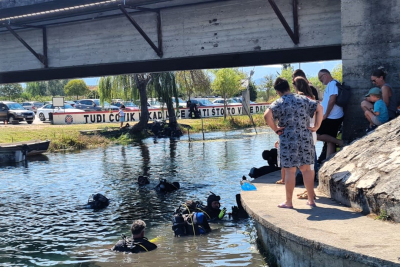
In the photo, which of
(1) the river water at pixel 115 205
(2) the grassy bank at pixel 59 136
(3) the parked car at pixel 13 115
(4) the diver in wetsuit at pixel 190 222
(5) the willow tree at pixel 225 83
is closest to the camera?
(1) the river water at pixel 115 205

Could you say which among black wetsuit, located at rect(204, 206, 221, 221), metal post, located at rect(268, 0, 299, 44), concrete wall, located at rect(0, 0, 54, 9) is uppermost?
concrete wall, located at rect(0, 0, 54, 9)

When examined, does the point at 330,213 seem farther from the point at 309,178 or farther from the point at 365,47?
the point at 365,47

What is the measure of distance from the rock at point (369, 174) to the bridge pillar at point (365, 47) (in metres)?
1.69

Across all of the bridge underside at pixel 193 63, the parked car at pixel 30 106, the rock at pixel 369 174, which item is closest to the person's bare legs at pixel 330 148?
the rock at pixel 369 174

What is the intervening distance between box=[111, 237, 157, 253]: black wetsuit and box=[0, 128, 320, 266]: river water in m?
0.16

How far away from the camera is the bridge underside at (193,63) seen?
48.1 feet

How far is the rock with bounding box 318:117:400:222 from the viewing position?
281 inches

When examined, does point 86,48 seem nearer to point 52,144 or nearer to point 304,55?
point 304,55

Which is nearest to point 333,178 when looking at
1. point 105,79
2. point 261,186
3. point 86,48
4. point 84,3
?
point 261,186

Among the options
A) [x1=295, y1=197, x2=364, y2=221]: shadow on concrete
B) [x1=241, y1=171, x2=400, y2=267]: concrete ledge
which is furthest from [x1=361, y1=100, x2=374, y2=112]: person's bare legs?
[x1=295, y1=197, x2=364, y2=221]: shadow on concrete

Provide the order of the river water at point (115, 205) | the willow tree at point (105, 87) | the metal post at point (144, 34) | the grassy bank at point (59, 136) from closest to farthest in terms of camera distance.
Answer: the river water at point (115, 205) → the metal post at point (144, 34) → the grassy bank at point (59, 136) → the willow tree at point (105, 87)

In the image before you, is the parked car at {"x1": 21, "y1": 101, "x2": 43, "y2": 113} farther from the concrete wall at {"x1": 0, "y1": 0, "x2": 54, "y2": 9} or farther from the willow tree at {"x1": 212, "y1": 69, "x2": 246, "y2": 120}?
the concrete wall at {"x1": 0, "y1": 0, "x2": 54, "y2": 9}

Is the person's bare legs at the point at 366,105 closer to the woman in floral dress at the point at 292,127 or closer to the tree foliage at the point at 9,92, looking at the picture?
the woman in floral dress at the point at 292,127

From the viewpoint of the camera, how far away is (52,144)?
32.2m
